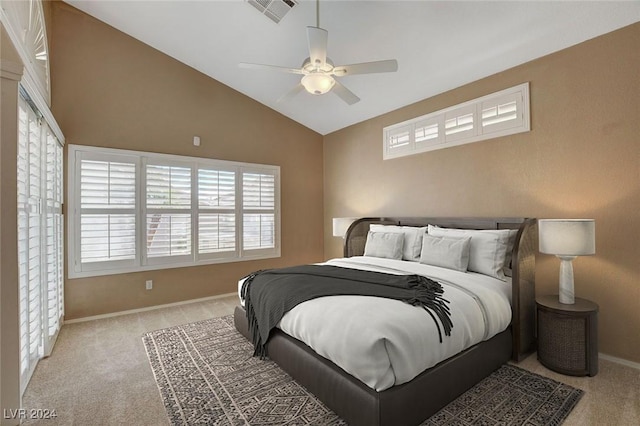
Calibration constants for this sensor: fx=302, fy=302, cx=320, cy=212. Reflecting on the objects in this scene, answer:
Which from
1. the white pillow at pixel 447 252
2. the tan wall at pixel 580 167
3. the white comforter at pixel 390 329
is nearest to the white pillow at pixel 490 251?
the white pillow at pixel 447 252

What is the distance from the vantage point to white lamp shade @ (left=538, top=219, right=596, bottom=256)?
234cm

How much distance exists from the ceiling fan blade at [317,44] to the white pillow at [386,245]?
7.39ft

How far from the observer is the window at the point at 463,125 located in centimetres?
318

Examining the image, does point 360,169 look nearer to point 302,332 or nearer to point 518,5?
point 518,5

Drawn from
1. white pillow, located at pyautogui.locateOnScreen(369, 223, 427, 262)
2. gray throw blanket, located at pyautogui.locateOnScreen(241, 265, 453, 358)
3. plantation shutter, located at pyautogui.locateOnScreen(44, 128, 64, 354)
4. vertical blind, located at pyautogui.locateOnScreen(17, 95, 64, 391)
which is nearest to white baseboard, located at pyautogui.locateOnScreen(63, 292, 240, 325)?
plantation shutter, located at pyautogui.locateOnScreen(44, 128, 64, 354)

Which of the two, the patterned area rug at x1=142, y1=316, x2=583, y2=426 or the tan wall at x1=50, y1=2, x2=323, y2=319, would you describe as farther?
the tan wall at x1=50, y1=2, x2=323, y2=319

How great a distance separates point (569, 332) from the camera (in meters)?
2.34

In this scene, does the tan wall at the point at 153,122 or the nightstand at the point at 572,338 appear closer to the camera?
the nightstand at the point at 572,338

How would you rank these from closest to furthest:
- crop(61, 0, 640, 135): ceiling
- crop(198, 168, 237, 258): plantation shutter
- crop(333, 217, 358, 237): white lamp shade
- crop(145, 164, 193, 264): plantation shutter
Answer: crop(61, 0, 640, 135): ceiling → crop(145, 164, 193, 264): plantation shutter → crop(198, 168, 237, 258): plantation shutter → crop(333, 217, 358, 237): white lamp shade

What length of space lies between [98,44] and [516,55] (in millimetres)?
4797

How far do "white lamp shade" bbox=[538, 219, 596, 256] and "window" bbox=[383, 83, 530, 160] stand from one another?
3.92 ft

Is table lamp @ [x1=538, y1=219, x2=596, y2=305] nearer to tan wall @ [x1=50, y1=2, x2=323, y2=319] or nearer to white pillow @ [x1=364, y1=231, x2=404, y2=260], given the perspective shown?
→ white pillow @ [x1=364, y1=231, x2=404, y2=260]

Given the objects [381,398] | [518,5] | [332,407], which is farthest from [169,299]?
[518,5]

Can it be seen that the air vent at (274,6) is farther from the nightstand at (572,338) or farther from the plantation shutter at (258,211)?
the nightstand at (572,338)
